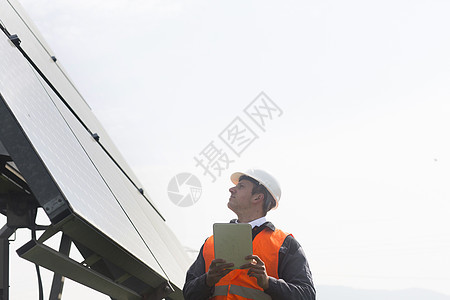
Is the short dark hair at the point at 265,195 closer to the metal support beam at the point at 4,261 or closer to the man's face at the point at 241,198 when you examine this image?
the man's face at the point at 241,198

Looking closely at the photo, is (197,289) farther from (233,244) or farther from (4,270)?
(4,270)

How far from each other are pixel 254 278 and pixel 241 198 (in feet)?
2.24

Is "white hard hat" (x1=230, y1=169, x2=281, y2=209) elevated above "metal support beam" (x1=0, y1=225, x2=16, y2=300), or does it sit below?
above

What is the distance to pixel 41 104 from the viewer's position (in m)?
3.17

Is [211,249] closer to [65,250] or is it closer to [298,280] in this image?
[298,280]

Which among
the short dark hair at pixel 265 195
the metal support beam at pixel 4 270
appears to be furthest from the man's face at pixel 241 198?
the metal support beam at pixel 4 270

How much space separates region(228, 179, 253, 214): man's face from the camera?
3848mm

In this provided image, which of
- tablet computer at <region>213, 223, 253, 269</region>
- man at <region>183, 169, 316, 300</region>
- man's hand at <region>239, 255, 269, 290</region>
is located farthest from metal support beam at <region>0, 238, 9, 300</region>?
man's hand at <region>239, 255, 269, 290</region>

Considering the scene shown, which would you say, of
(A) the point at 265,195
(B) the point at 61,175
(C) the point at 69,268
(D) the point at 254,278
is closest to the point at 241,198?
(A) the point at 265,195

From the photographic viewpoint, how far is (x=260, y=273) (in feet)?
10.3

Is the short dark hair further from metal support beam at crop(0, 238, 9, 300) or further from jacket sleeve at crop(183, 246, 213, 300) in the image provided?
metal support beam at crop(0, 238, 9, 300)

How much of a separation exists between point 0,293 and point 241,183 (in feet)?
6.42

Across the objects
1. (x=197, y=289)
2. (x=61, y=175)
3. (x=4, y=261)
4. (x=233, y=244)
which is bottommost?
(x=197, y=289)

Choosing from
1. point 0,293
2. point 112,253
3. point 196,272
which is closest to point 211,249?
point 196,272
